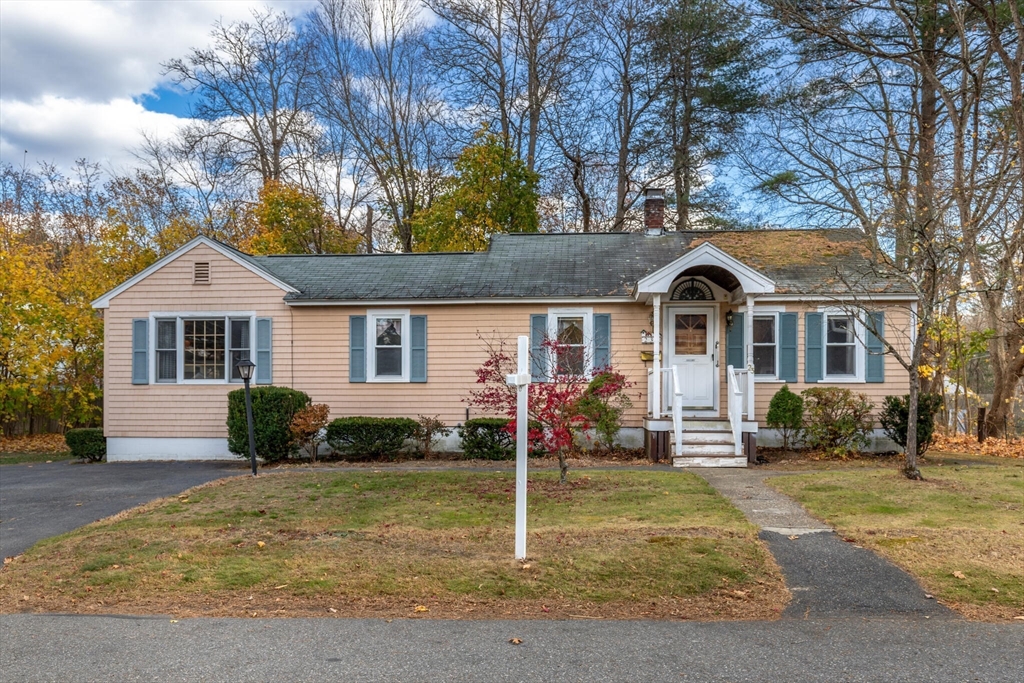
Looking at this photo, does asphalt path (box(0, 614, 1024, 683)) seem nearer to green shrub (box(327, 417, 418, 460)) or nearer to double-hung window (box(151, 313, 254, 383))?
green shrub (box(327, 417, 418, 460))

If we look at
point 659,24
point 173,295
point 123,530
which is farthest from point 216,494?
point 659,24

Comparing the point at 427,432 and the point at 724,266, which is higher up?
the point at 724,266

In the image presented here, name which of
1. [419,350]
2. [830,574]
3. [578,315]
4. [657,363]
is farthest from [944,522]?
[419,350]

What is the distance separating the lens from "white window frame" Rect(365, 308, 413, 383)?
14914 millimetres

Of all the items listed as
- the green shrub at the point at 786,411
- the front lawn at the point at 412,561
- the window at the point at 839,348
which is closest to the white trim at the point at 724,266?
the green shrub at the point at 786,411

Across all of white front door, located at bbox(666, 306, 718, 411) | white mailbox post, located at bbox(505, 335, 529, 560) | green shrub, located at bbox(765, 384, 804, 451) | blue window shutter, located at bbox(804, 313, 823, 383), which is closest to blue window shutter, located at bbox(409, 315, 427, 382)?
white front door, located at bbox(666, 306, 718, 411)

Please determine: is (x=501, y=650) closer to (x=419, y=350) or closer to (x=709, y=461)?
(x=709, y=461)

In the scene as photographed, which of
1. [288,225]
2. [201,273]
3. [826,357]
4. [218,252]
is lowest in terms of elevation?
[826,357]

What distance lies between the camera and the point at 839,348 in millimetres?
14352

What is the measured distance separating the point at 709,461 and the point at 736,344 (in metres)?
2.88

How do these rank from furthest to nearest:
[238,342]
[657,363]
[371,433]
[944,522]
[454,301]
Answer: [238,342] < [454,301] < [657,363] < [371,433] < [944,522]

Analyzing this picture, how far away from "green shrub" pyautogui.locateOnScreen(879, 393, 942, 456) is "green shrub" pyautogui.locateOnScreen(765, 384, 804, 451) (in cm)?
155

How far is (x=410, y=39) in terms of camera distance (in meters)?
28.1

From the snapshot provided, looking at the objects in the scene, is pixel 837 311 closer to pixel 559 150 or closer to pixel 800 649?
pixel 800 649
